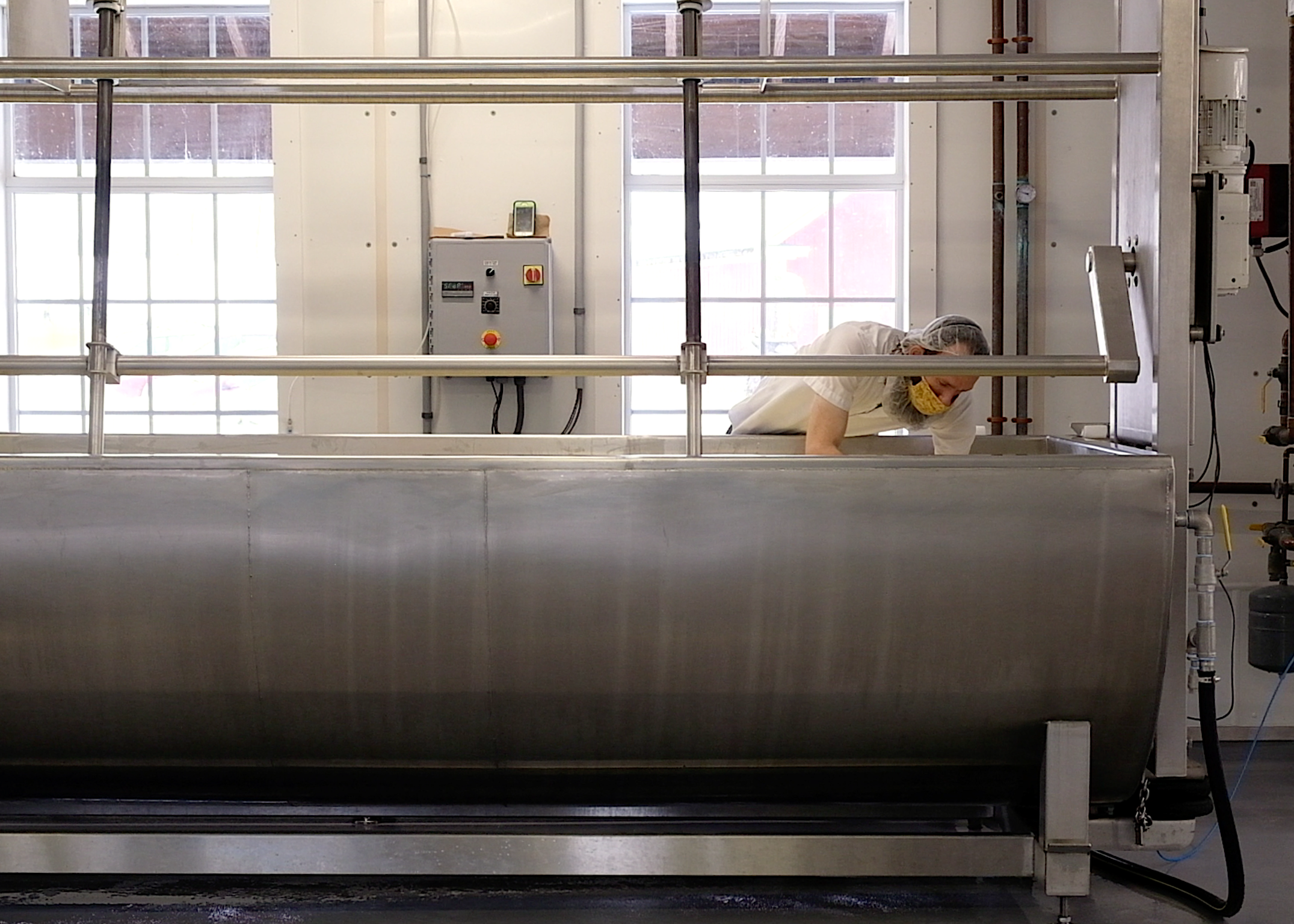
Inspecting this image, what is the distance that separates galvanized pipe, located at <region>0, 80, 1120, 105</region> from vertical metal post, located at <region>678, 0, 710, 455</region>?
0.17 meters

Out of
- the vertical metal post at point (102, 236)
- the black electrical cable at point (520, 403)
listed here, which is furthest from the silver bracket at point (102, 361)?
the black electrical cable at point (520, 403)

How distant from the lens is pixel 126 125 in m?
3.83

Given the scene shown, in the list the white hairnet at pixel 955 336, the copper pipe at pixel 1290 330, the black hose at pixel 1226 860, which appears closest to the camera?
the black hose at pixel 1226 860

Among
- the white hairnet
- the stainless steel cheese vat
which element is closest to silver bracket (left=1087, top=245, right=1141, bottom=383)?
the stainless steel cheese vat

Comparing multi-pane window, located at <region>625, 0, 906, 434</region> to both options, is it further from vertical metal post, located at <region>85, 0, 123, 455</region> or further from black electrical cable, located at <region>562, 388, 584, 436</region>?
vertical metal post, located at <region>85, 0, 123, 455</region>

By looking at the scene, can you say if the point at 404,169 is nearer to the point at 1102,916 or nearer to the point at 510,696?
the point at 510,696

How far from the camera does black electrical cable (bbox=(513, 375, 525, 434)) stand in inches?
137

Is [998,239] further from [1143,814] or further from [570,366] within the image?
[570,366]

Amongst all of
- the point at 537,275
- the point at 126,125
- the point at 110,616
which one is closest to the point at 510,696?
the point at 110,616

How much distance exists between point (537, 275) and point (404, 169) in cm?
60

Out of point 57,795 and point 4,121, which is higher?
point 4,121

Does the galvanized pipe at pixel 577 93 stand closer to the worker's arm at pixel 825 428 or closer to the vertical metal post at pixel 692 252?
the vertical metal post at pixel 692 252

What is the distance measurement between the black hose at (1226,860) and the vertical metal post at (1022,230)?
5.52 ft

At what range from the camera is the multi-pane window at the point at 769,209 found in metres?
3.74
